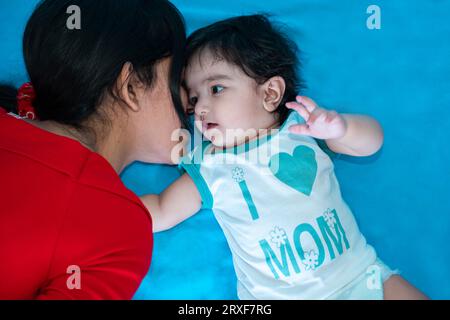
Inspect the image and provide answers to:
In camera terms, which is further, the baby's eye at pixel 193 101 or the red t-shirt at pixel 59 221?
the baby's eye at pixel 193 101

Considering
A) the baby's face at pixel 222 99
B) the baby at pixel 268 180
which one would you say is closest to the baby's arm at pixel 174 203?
the baby at pixel 268 180

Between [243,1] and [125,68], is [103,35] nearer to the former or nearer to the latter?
[125,68]

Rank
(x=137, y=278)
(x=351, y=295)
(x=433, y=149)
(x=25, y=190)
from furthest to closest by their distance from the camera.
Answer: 1. (x=433, y=149)
2. (x=351, y=295)
3. (x=137, y=278)
4. (x=25, y=190)

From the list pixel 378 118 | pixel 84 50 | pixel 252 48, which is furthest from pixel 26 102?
pixel 378 118

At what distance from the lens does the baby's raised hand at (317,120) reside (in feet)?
3.19

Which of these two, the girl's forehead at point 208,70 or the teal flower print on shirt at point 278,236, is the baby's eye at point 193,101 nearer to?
the girl's forehead at point 208,70

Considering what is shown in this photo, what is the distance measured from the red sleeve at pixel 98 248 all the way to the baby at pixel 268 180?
0.91 feet

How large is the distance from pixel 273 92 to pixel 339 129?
0.71 feet

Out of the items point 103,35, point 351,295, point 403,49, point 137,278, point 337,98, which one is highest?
point 103,35

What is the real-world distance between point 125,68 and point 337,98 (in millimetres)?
632

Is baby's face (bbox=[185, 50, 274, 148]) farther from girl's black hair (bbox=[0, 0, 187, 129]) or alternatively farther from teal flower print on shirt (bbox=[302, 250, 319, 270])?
teal flower print on shirt (bbox=[302, 250, 319, 270])

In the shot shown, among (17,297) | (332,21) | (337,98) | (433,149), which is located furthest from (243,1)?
(17,297)

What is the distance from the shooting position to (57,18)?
0.88 m

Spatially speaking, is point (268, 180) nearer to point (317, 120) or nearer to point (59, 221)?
point (317, 120)
